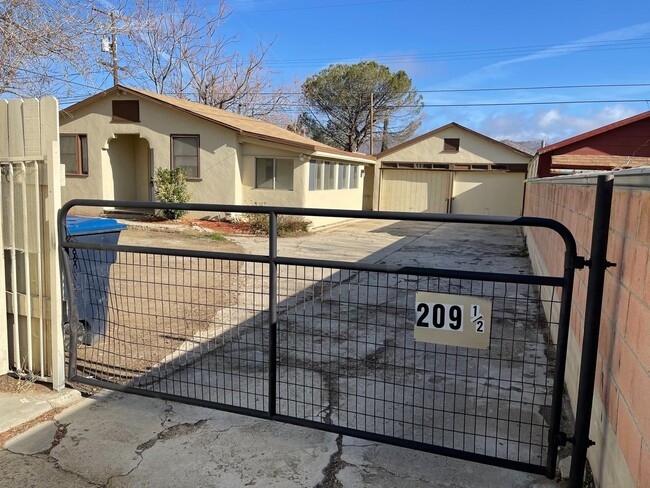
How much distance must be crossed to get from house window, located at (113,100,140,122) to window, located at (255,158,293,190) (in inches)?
172

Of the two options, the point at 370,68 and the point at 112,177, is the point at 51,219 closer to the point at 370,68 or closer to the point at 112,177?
the point at 112,177

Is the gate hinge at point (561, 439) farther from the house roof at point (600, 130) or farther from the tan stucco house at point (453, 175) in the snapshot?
the tan stucco house at point (453, 175)

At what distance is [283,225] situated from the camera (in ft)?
50.2

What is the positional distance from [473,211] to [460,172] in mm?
1869

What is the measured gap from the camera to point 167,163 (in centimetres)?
1683

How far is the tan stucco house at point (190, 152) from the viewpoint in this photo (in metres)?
16.1

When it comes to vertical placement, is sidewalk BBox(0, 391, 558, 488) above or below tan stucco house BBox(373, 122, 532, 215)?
below

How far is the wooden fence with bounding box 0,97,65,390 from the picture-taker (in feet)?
11.3

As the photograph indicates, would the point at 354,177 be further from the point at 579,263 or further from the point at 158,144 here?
the point at 579,263

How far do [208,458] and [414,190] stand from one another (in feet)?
72.3

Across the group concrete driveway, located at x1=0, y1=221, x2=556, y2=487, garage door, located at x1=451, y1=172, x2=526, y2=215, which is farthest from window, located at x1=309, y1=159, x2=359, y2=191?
concrete driveway, located at x1=0, y1=221, x2=556, y2=487

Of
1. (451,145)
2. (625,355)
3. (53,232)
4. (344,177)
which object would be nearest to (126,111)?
(344,177)

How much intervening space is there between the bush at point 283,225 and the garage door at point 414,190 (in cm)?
887

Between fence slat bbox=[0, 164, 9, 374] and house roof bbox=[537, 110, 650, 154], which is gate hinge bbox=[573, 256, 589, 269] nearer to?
fence slat bbox=[0, 164, 9, 374]
